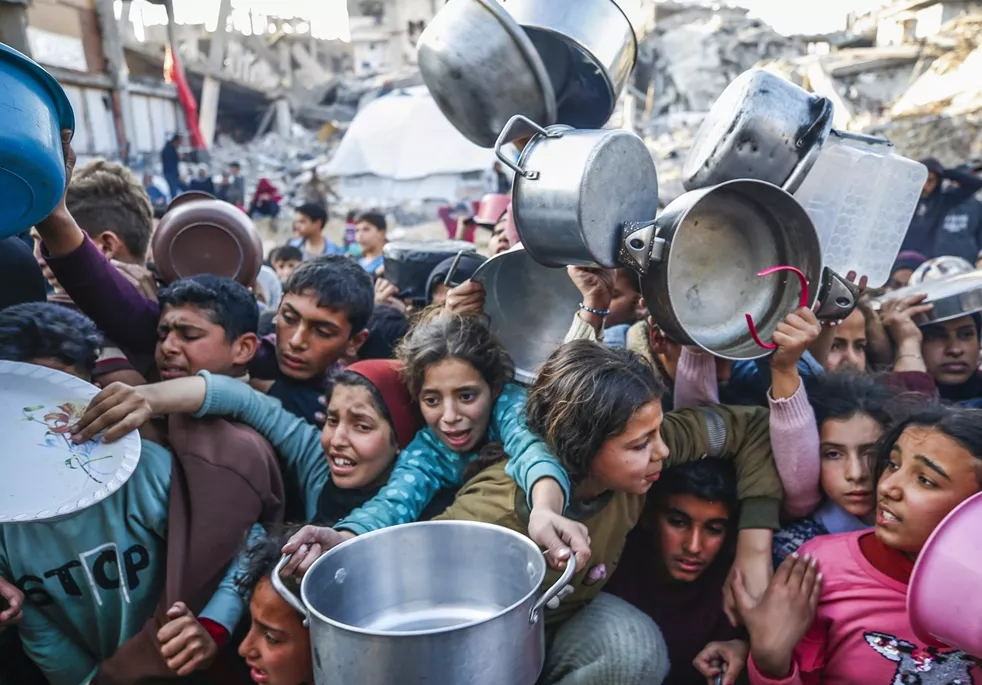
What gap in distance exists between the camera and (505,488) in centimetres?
165

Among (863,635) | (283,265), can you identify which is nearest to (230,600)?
(863,635)

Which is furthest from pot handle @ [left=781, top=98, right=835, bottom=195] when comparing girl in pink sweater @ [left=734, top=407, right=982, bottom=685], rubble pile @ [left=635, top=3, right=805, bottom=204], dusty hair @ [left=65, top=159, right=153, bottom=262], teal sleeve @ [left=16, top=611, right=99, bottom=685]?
rubble pile @ [left=635, top=3, right=805, bottom=204]

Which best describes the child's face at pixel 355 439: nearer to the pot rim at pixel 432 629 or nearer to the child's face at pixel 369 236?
the pot rim at pixel 432 629

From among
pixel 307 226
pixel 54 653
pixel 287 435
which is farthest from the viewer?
pixel 307 226

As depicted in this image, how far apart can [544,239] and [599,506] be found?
25.2 inches

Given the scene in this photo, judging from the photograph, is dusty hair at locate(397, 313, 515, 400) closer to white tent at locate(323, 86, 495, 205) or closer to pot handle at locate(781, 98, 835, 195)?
pot handle at locate(781, 98, 835, 195)

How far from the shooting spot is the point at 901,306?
7.70 ft

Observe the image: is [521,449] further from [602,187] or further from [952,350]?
[952,350]

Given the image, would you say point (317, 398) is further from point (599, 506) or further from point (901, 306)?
point (901, 306)

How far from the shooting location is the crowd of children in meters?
1.45

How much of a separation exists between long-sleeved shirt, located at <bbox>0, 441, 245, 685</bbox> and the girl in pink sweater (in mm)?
1186

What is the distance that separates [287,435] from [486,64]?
1.12m

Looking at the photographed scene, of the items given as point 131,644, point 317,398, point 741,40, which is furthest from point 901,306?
point 741,40

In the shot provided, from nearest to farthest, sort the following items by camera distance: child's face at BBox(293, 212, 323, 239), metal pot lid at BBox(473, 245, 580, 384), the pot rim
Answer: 1. the pot rim
2. metal pot lid at BBox(473, 245, 580, 384)
3. child's face at BBox(293, 212, 323, 239)
